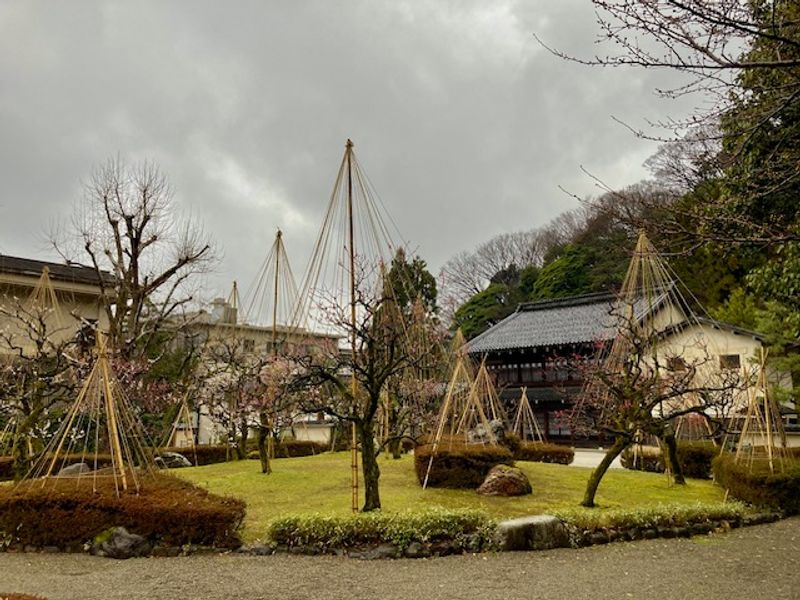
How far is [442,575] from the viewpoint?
554 centimetres

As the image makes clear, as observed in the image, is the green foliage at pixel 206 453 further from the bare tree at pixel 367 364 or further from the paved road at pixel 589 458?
the paved road at pixel 589 458

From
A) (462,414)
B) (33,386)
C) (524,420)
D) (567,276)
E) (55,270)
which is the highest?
(567,276)

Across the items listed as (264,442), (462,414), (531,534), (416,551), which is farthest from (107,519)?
(462,414)

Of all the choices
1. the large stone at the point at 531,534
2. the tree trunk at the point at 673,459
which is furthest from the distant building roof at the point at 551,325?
the large stone at the point at 531,534

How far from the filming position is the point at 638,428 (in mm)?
8797

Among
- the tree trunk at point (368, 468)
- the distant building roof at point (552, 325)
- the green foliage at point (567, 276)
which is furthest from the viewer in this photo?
the green foliage at point (567, 276)

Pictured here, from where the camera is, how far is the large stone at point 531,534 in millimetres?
6426

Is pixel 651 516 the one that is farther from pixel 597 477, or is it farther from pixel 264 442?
pixel 264 442

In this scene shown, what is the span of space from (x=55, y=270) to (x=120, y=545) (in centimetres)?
1505

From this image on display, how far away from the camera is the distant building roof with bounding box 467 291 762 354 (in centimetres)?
2222

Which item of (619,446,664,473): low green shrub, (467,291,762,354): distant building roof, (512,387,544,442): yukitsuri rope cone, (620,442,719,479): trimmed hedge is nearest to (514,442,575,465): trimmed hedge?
(512,387,544,442): yukitsuri rope cone

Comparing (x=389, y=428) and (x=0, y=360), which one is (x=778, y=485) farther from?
(x=0, y=360)

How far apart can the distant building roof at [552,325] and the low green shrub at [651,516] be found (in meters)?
13.2

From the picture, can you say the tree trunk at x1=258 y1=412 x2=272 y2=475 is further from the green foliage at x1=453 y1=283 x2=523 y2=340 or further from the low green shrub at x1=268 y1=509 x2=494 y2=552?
the green foliage at x1=453 y1=283 x2=523 y2=340
